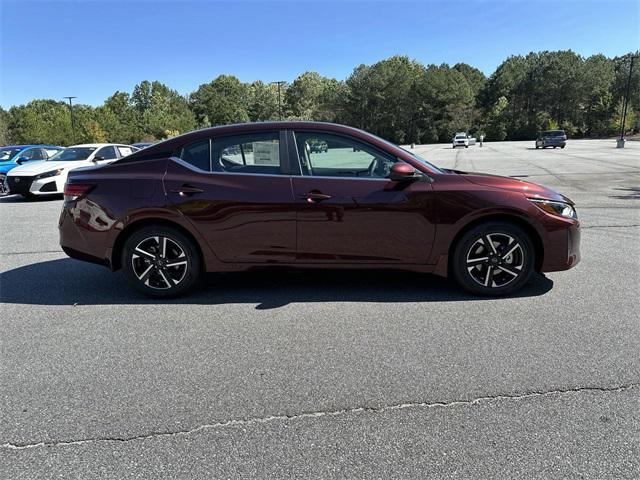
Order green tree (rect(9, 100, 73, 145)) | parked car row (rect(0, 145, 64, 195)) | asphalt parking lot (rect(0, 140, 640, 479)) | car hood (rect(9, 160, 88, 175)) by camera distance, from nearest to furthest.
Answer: asphalt parking lot (rect(0, 140, 640, 479)) → car hood (rect(9, 160, 88, 175)) → parked car row (rect(0, 145, 64, 195)) → green tree (rect(9, 100, 73, 145))

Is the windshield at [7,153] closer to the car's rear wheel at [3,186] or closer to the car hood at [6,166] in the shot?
the car hood at [6,166]

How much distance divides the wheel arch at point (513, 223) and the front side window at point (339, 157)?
90 cm

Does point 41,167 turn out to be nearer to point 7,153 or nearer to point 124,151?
point 124,151

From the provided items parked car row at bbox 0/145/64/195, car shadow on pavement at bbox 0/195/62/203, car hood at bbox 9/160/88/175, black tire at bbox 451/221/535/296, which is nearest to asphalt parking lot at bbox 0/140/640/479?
black tire at bbox 451/221/535/296

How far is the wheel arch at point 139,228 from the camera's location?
451cm

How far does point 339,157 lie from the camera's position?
4531mm

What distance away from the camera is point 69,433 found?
255 cm

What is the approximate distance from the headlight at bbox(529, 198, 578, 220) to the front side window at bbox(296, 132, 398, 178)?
139cm

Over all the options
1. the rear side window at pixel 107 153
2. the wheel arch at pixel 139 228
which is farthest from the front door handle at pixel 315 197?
the rear side window at pixel 107 153

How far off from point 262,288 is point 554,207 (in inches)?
117

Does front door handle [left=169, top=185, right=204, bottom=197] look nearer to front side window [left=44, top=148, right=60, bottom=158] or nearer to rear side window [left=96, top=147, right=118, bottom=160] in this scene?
rear side window [left=96, top=147, right=118, bottom=160]

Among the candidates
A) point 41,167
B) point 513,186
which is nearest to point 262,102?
point 41,167

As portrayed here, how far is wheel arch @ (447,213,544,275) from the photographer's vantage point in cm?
438


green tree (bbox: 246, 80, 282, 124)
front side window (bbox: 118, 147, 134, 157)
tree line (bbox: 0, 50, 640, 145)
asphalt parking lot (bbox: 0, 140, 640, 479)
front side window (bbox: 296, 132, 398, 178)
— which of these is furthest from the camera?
green tree (bbox: 246, 80, 282, 124)
